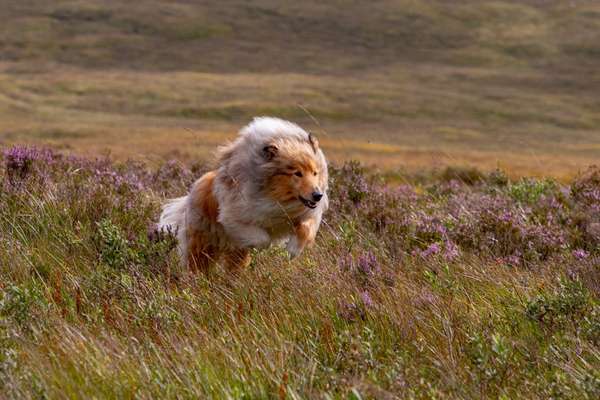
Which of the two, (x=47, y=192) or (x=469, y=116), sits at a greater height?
(x=47, y=192)

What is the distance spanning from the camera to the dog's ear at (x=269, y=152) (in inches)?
272

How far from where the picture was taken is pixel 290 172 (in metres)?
Answer: 6.87

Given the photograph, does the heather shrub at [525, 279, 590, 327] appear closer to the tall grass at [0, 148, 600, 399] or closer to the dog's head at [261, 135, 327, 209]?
the tall grass at [0, 148, 600, 399]

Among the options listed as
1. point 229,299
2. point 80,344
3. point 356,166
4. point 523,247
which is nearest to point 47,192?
point 229,299

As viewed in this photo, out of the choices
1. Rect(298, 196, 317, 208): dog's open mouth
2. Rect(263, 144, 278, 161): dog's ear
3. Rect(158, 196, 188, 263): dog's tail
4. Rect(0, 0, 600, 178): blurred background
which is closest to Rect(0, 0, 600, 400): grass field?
Rect(158, 196, 188, 263): dog's tail

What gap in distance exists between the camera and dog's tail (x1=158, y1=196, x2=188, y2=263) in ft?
23.0

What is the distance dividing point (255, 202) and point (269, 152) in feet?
1.49

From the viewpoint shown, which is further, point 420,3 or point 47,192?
point 420,3

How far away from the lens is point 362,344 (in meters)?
3.85

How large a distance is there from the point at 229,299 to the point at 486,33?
170m

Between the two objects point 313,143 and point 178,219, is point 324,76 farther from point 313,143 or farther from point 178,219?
point 178,219

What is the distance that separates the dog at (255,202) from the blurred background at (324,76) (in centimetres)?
3332

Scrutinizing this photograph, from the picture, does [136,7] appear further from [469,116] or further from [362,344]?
[362,344]

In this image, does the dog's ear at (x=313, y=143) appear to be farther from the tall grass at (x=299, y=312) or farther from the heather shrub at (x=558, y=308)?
the heather shrub at (x=558, y=308)
